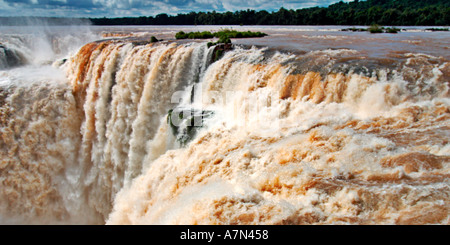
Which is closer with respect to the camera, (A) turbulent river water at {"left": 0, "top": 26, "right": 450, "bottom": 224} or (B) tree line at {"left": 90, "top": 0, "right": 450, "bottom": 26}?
(A) turbulent river water at {"left": 0, "top": 26, "right": 450, "bottom": 224}

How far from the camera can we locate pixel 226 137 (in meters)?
7.16

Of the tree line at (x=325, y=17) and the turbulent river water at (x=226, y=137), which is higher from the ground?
the tree line at (x=325, y=17)

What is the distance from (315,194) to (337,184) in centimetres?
36

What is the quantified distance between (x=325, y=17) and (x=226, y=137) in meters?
39.3

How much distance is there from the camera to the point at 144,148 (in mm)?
10016

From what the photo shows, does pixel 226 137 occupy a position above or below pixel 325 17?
below

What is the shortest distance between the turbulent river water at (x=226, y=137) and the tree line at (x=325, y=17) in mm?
30902

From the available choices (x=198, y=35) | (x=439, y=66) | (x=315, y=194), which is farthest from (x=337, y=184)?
(x=198, y=35)

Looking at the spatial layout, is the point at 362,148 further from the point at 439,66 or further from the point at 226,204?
the point at 439,66

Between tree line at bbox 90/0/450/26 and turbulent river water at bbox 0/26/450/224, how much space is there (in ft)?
101

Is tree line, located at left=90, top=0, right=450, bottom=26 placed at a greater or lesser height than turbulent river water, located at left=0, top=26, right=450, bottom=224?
greater

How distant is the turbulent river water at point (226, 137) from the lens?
4.18m

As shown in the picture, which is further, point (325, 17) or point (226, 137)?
point (325, 17)

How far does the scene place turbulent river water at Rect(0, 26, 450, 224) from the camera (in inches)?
165
